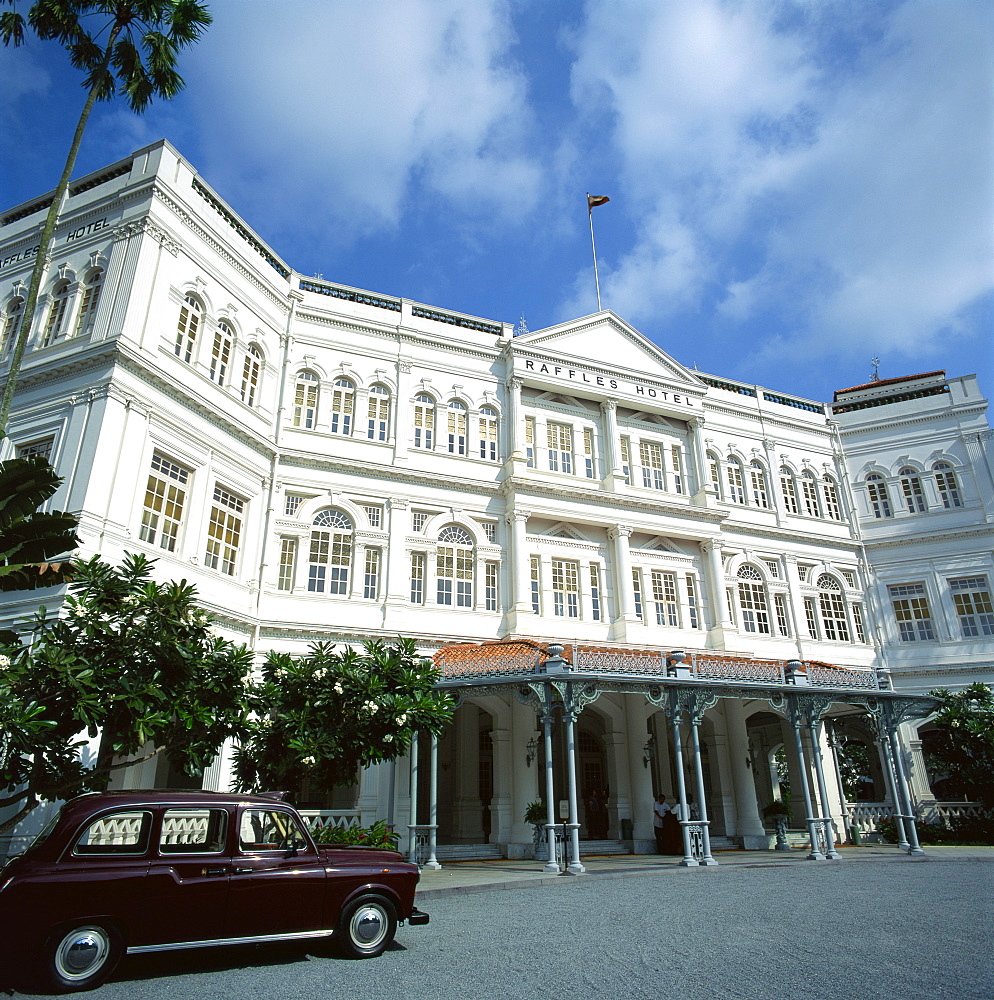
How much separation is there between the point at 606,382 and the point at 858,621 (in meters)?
13.1

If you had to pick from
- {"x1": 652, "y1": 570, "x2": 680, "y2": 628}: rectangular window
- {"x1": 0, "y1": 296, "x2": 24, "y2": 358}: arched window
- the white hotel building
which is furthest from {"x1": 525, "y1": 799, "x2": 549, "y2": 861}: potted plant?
{"x1": 0, "y1": 296, "x2": 24, "y2": 358}: arched window

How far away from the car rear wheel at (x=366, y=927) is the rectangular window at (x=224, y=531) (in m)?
12.0

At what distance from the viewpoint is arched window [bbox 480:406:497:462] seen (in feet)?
79.3

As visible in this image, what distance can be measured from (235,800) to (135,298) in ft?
44.9

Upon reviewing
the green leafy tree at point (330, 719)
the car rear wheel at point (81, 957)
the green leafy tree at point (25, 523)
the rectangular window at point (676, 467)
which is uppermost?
the rectangular window at point (676, 467)

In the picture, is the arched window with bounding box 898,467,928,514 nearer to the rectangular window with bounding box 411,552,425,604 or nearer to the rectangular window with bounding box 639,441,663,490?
the rectangular window with bounding box 639,441,663,490

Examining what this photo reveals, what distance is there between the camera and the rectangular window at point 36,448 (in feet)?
55.0

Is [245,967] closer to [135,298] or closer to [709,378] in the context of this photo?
[135,298]

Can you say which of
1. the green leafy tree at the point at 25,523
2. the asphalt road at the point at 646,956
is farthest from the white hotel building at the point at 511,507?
the asphalt road at the point at 646,956

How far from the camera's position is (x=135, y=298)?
17.6 meters

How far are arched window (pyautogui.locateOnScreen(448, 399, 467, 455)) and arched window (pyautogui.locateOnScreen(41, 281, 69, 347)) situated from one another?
10.8 metres

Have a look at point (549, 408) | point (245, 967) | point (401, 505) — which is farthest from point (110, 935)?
point (549, 408)

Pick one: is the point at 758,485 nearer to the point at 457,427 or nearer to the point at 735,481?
the point at 735,481

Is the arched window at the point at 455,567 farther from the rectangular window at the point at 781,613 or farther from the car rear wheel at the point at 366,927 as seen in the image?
the car rear wheel at the point at 366,927
